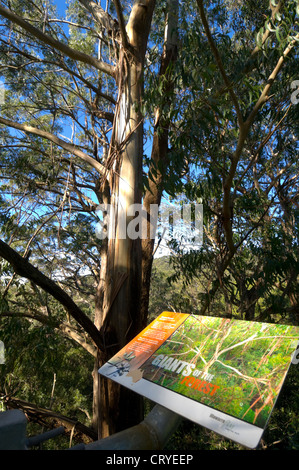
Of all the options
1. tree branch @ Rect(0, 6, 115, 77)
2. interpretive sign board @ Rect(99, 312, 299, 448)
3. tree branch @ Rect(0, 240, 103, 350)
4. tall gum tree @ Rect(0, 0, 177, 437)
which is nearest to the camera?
interpretive sign board @ Rect(99, 312, 299, 448)

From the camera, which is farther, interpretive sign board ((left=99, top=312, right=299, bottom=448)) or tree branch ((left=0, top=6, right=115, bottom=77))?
tree branch ((left=0, top=6, right=115, bottom=77))

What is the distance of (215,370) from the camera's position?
0.92 m

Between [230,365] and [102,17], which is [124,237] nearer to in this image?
[230,365]

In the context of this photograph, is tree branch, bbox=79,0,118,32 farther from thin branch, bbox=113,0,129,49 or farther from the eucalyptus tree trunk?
thin branch, bbox=113,0,129,49

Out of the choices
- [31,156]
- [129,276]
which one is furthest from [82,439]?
[31,156]

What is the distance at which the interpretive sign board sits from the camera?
0.76 m

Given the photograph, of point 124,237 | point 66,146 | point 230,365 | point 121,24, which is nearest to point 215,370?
point 230,365

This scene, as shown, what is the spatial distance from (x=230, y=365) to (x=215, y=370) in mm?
49

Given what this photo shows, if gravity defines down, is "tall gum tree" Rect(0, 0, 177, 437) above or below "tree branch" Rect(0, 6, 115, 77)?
below

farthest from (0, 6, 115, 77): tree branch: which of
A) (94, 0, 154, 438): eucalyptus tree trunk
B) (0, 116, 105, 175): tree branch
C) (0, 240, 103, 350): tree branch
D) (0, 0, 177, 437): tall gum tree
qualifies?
(0, 240, 103, 350): tree branch

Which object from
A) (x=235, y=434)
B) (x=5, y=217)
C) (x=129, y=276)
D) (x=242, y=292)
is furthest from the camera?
(x=5, y=217)

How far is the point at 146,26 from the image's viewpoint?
2.62m
